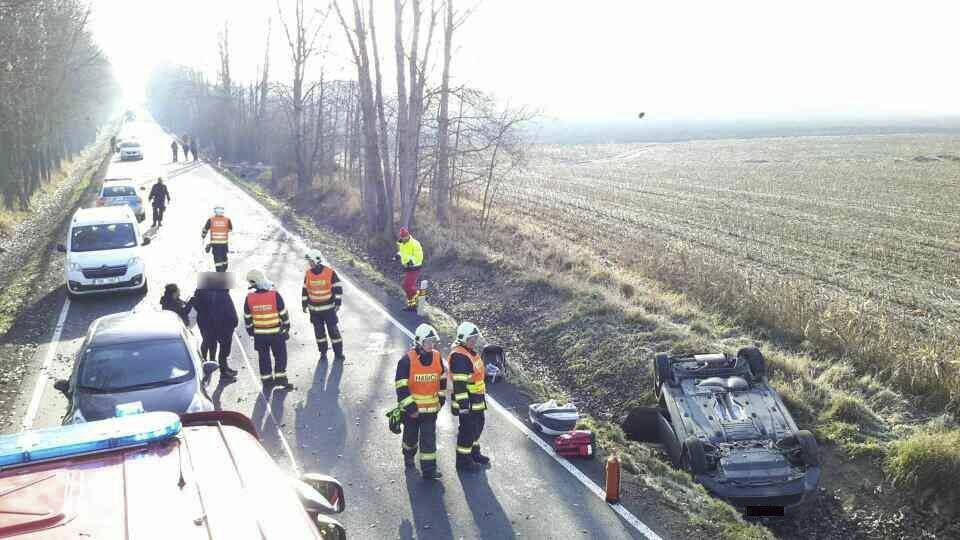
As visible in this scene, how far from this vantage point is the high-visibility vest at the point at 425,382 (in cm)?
830

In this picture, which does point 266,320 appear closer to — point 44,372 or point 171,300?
point 171,300

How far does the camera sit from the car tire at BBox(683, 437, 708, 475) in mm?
8795

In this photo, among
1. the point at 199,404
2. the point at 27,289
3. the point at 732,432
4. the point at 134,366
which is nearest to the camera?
the point at 199,404

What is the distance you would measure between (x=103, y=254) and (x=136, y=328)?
25.6ft

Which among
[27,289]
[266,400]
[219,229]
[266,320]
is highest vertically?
[219,229]

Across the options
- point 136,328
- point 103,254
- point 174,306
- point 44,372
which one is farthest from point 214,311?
point 103,254

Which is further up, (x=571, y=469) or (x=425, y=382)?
(x=425, y=382)

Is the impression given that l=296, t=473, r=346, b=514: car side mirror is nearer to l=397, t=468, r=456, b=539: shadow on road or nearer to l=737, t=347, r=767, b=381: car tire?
l=397, t=468, r=456, b=539: shadow on road

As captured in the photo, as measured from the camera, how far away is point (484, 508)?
7.92m

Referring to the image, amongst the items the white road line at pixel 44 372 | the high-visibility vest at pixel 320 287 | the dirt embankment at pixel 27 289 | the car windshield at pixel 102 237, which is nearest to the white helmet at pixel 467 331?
the high-visibility vest at pixel 320 287

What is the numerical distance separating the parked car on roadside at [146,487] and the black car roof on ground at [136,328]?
187 inches

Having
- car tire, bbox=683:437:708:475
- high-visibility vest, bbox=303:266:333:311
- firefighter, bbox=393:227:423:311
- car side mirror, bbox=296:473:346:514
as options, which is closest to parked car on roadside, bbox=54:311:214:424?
high-visibility vest, bbox=303:266:333:311

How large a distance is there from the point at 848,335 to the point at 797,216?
78.7 ft

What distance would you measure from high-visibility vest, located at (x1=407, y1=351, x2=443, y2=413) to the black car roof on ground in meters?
3.23
